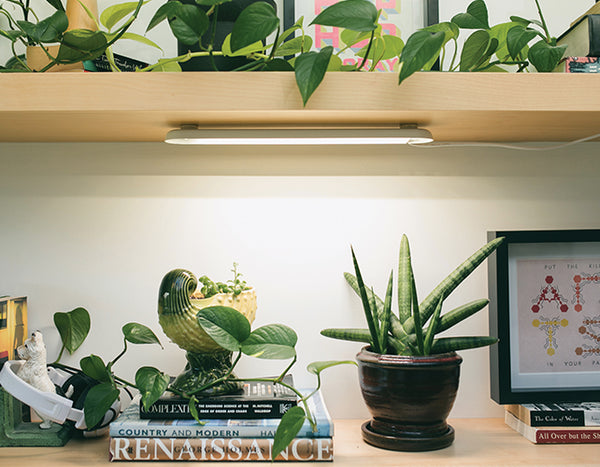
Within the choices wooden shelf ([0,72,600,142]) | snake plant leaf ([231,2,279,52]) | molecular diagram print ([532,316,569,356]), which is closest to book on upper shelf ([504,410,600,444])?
molecular diagram print ([532,316,569,356])

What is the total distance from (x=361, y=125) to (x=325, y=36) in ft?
0.71

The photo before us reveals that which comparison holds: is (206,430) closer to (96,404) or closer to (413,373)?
(96,404)

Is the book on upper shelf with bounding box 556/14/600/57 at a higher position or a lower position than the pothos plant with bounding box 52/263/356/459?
higher

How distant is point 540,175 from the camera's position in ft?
3.29

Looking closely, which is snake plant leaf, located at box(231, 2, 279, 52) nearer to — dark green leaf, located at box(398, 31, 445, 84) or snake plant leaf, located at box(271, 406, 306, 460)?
dark green leaf, located at box(398, 31, 445, 84)

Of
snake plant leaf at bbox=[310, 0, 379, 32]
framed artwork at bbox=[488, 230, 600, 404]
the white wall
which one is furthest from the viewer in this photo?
the white wall

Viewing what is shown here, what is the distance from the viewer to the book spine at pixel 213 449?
760 millimetres

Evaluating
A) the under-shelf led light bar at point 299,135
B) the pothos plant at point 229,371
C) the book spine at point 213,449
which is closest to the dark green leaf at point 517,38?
the under-shelf led light bar at point 299,135

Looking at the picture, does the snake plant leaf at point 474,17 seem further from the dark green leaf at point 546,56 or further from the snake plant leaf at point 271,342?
the snake plant leaf at point 271,342

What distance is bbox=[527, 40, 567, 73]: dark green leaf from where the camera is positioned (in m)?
0.76

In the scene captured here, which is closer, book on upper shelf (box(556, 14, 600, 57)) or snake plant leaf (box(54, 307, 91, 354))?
book on upper shelf (box(556, 14, 600, 57))

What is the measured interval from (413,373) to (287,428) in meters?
0.18

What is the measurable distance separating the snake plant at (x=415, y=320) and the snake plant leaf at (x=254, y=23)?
31 centimetres

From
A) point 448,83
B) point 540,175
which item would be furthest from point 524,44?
point 540,175
